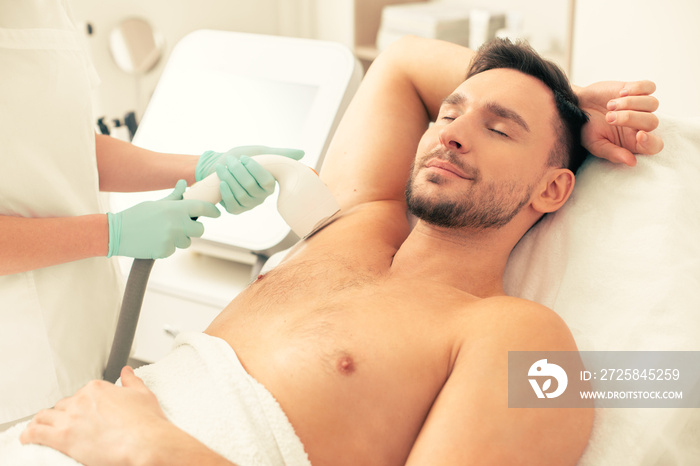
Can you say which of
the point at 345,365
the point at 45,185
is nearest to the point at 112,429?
the point at 345,365

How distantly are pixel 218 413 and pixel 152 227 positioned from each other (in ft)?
1.36

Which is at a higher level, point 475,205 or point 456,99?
point 456,99

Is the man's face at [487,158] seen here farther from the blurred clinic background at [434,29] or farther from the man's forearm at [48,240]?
the blurred clinic background at [434,29]

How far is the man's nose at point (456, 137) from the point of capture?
1177mm

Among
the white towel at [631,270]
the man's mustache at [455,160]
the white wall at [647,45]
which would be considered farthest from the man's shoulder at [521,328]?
the white wall at [647,45]

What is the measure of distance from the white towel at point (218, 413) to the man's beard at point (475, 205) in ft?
1.40

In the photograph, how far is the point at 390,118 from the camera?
4.98 feet

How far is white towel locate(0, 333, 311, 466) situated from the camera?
2.98 feet

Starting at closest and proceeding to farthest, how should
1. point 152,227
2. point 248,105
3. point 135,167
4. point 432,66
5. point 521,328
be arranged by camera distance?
point 521,328 → point 152,227 → point 135,167 → point 432,66 → point 248,105

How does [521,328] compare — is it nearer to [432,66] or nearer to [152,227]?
[152,227]

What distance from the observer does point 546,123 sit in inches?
48.4

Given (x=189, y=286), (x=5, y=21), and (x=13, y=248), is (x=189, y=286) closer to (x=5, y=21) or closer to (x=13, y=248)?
(x=13, y=248)

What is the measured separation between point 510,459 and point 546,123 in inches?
25.5

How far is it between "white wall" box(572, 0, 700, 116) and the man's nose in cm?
96
